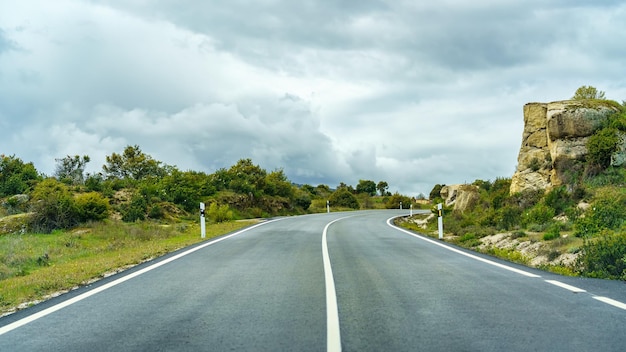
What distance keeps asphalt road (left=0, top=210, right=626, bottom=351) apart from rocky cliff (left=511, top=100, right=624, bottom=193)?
15.5 meters

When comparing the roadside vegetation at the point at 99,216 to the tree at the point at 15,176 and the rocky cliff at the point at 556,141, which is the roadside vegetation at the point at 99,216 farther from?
the rocky cliff at the point at 556,141

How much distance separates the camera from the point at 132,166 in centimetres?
6197

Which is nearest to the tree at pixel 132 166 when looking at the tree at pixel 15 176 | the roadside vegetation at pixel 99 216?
the roadside vegetation at pixel 99 216

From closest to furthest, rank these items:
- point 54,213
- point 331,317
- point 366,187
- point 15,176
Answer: point 331,317 → point 54,213 → point 15,176 → point 366,187

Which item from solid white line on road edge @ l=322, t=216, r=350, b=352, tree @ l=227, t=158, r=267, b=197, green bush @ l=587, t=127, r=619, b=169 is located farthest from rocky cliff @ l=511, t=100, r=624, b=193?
tree @ l=227, t=158, r=267, b=197

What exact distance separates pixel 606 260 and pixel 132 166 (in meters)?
59.2

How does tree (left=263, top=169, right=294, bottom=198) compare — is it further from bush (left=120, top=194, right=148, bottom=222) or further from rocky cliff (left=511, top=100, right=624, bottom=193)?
rocky cliff (left=511, top=100, right=624, bottom=193)

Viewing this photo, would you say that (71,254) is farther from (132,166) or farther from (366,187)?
(366,187)

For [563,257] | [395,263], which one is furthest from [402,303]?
[563,257]

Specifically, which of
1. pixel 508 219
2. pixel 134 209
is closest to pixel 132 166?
pixel 134 209

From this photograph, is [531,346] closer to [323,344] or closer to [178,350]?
[323,344]

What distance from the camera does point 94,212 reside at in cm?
2575

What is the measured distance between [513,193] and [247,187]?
26.4 metres

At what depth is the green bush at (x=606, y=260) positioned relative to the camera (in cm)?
907
